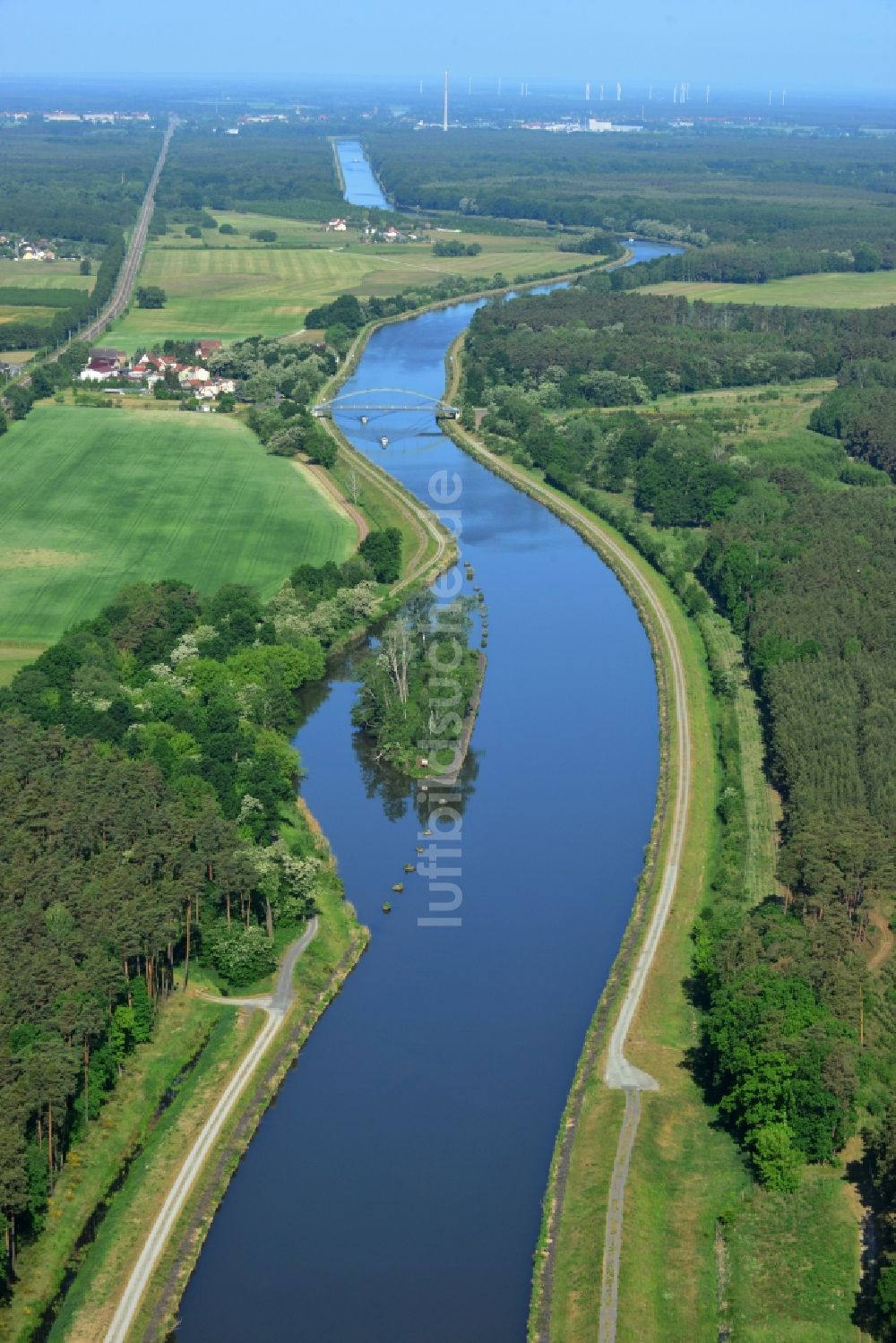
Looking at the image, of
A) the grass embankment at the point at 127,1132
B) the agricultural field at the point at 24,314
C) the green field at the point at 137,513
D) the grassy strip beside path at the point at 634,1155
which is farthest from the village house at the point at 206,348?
the grass embankment at the point at 127,1132

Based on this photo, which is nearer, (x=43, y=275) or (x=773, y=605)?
(x=773, y=605)

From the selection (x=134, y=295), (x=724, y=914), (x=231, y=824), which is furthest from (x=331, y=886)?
(x=134, y=295)

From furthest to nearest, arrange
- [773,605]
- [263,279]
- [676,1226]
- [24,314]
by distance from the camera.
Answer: [263,279] < [24,314] < [773,605] < [676,1226]

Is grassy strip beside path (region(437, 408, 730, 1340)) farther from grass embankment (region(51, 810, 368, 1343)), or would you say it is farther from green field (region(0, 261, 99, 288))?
green field (region(0, 261, 99, 288))

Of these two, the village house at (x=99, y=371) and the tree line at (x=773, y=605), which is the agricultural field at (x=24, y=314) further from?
the tree line at (x=773, y=605)

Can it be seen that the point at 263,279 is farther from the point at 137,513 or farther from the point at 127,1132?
the point at 127,1132

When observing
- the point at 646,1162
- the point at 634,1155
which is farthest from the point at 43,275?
the point at 646,1162

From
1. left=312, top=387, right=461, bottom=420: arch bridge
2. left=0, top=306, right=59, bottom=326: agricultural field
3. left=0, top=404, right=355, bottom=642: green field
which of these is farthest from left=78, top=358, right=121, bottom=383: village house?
left=0, top=306, right=59, bottom=326: agricultural field
